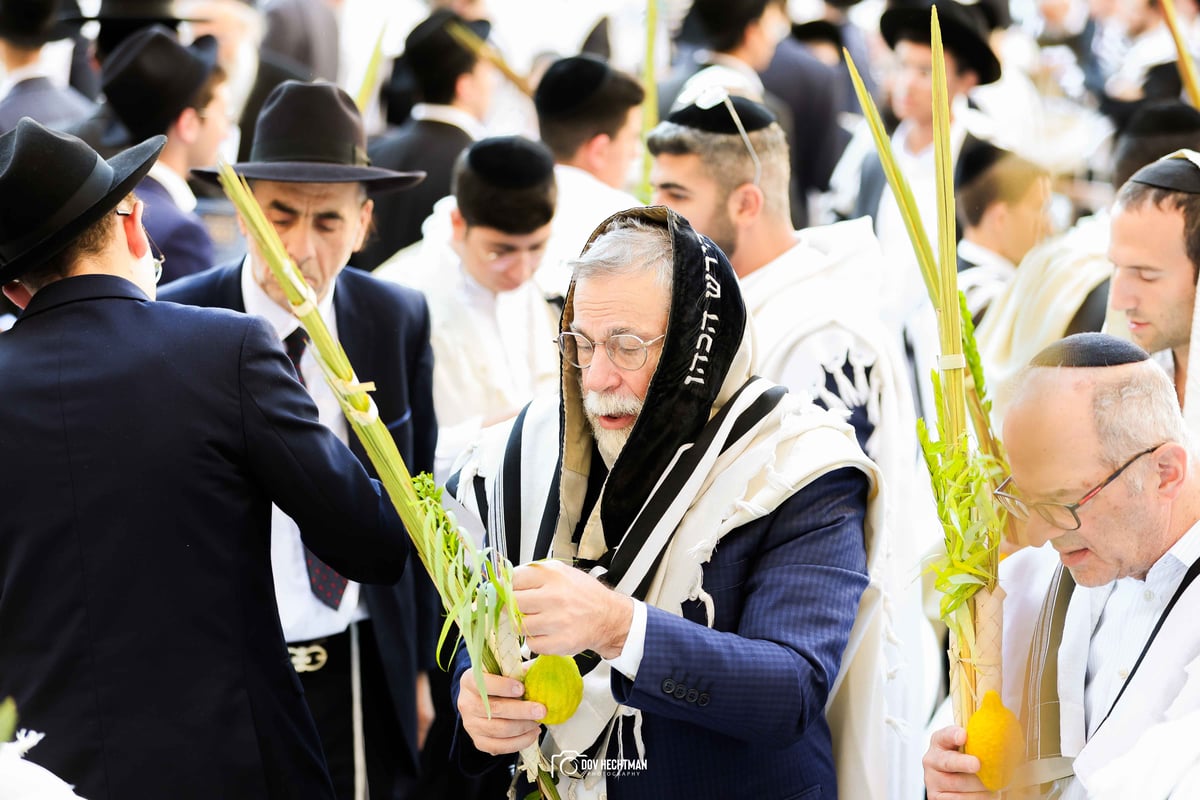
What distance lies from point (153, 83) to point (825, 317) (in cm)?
255

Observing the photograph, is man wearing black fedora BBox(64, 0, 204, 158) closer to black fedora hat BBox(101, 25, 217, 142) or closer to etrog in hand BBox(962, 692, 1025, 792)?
black fedora hat BBox(101, 25, 217, 142)

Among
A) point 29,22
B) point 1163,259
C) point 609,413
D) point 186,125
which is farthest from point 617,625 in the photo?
point 29,22

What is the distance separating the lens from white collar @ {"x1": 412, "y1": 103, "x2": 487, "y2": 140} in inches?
243

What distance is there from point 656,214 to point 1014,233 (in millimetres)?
3054

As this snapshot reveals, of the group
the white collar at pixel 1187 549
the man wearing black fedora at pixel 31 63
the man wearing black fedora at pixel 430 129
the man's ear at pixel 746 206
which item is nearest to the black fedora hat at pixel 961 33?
the man wearing black fedora at pixel 430 129

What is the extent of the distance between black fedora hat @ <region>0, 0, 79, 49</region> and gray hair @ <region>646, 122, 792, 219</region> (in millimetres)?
3431

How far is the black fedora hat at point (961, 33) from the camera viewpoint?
6.89 metres

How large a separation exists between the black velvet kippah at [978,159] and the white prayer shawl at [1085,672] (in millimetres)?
3028

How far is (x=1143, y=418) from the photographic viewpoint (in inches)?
95.0

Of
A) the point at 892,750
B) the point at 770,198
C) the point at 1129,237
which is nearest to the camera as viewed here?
the point at 892,750

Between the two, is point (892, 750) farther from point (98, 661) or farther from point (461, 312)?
point (461, 312)

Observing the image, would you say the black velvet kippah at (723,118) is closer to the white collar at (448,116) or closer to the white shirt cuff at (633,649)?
the white collar at (448,116)

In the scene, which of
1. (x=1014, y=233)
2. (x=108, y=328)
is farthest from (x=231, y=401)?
(x=1014, y=233)

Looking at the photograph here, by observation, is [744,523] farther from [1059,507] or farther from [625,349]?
[1059,507]
